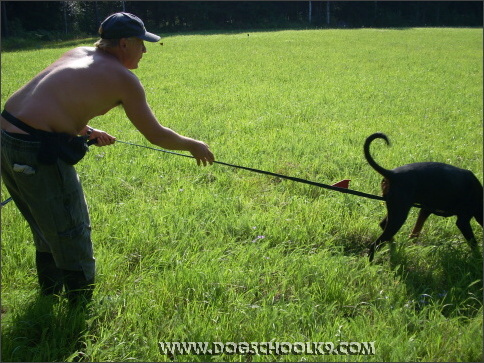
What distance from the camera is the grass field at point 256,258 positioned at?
239 centimetres

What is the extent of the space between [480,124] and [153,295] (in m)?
6.68

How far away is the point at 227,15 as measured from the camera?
28.7 metres

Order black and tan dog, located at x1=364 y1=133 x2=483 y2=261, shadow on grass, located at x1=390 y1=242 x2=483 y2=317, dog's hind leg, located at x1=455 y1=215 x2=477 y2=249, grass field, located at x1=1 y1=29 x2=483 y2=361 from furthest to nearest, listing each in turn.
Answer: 1. dog's hind leg, located at x1=455 y1=215 x2=477 y2=249
2. black and tan dog, located at x1=364 y1=133 x2=483 y2=261
3. shadow on grass, located at x1=390 y1=242 x2=483 y2=317
4. grass field, located at x1=1 y1=29 x2=483 y2=361

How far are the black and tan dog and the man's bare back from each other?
1.72 metres

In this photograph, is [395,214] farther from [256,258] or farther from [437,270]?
[256,258]

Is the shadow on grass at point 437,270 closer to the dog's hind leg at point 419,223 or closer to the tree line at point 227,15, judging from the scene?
the dog's hind leg at point 419,223

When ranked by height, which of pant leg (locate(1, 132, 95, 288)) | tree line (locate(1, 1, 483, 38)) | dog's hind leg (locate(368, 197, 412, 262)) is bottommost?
dog's hind leg (locate(368, 197, 412, 262))

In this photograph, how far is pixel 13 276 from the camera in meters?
2.90

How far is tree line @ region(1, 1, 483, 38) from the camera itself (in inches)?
590

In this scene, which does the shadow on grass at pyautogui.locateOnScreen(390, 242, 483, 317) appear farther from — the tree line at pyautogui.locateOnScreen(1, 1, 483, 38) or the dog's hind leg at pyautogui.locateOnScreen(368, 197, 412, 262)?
the tree line at pyautogui.locateOnScreen(1, 1, 483, 38)

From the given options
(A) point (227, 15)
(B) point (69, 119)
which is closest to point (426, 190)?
(B) point (69, 119)

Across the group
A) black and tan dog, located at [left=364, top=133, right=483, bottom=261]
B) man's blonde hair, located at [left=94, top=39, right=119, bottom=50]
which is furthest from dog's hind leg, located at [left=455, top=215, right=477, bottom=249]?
man's blonde hair, located at [left=94, top=39, right=119, bottom=50]

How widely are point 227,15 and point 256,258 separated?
28011 mm

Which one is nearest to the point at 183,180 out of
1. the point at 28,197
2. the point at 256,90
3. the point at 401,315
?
the point at 28,197
